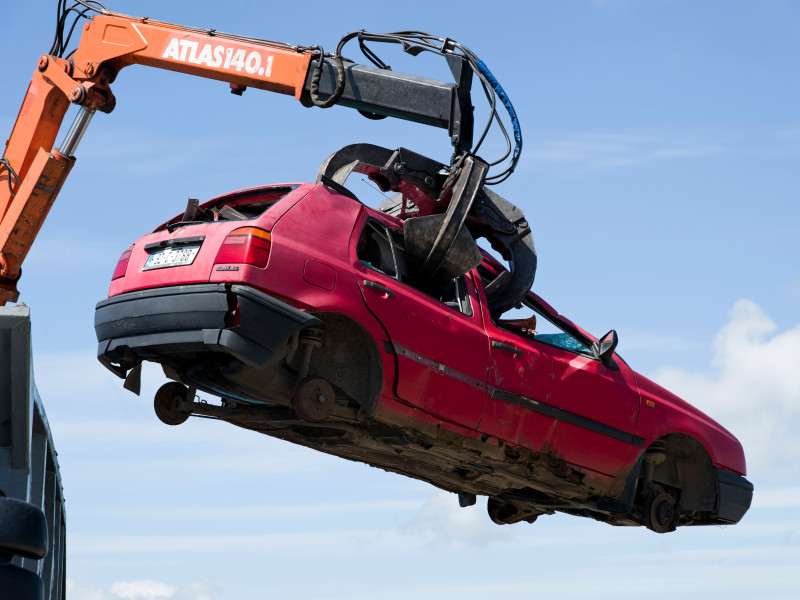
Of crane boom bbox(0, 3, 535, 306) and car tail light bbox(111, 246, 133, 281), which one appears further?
crane boom bbox(0, 3, 535, 306)

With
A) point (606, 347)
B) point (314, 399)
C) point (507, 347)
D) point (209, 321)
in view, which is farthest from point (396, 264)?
point (606, 347)

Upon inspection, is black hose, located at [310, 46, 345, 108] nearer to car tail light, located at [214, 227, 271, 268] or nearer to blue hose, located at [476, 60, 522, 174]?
blue hose, located at [476, 60, 522, 174]

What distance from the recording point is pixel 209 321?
6750 mm

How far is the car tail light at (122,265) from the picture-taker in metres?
7.40

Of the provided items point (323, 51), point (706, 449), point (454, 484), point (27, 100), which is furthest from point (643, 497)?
point (27, 100)

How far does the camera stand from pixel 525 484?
8.80 meters

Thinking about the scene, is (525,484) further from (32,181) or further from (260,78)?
(32,181)

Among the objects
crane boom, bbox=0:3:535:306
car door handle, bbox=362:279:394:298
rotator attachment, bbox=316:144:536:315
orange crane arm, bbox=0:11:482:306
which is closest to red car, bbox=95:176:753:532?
car door handle, bbox=362:279:394:298

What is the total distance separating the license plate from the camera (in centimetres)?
700

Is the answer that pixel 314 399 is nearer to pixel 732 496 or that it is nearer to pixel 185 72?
pixel 185 72

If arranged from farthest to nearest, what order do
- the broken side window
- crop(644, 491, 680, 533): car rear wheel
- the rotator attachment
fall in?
crop(644, 491, 680, 533): car rear wheel → the rotator attachment → the broken side window

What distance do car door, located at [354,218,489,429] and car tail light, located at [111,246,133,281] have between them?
1.50 meters

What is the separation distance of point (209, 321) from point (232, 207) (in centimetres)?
124

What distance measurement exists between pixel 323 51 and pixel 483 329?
2.80 metres
